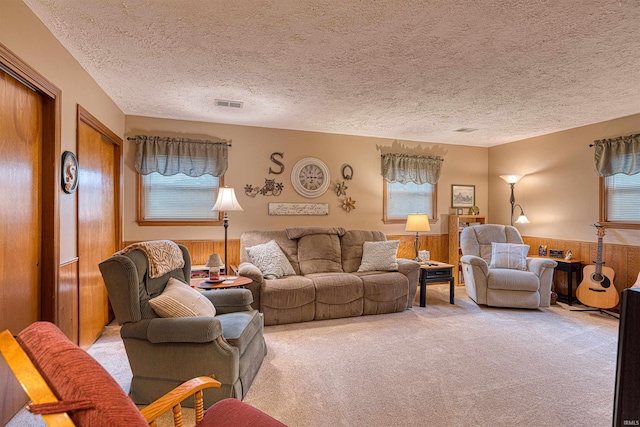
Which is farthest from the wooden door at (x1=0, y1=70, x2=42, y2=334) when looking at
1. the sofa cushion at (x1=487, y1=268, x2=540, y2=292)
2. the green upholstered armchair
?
the sofa cushion at (x1=487, y1=268, x2=540, y2=292)

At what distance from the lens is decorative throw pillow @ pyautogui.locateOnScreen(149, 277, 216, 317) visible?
7.18 ft

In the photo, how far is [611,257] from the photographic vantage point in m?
4.28

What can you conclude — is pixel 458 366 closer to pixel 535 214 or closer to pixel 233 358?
pixel 233 358

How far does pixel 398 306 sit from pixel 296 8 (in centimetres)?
338

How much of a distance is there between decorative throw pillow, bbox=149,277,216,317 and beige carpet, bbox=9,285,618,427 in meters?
0.67

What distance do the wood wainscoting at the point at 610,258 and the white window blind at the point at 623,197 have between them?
365 millimetres

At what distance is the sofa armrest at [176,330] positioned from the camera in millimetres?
2076

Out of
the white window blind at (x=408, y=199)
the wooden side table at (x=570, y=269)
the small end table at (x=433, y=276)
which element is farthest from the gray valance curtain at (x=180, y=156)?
the wooden side table at (x=570, y=269)

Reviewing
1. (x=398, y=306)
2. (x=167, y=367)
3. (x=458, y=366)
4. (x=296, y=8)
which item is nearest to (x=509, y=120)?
(x=398, y=306)

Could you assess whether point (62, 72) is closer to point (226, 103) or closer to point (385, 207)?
point (226, 103)

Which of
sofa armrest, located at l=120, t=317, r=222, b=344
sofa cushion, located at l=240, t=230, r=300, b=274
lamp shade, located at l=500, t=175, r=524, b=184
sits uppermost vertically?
lamp shade, located at l=500, t=175, r=524, b=184

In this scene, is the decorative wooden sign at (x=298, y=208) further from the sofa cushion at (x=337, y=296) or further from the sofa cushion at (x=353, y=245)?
the sofa cushion at (x=337, y=296)

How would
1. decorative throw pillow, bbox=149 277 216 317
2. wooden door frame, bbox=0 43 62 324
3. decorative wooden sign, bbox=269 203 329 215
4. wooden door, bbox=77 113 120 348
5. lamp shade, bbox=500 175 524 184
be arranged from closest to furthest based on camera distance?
decorative throw pillow, bbox=149 277 216 317 → wooden door frame, bbox=0 43 62 324 → wooden door, bbox=77 113 120 348 → decorative wooden sign, bbox=269 203 329 215 → lamp shade, bbox=500 175 524 184

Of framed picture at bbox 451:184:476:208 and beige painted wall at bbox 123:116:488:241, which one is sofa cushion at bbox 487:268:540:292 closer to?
beige painted wall at bbox 123:116:488:241
